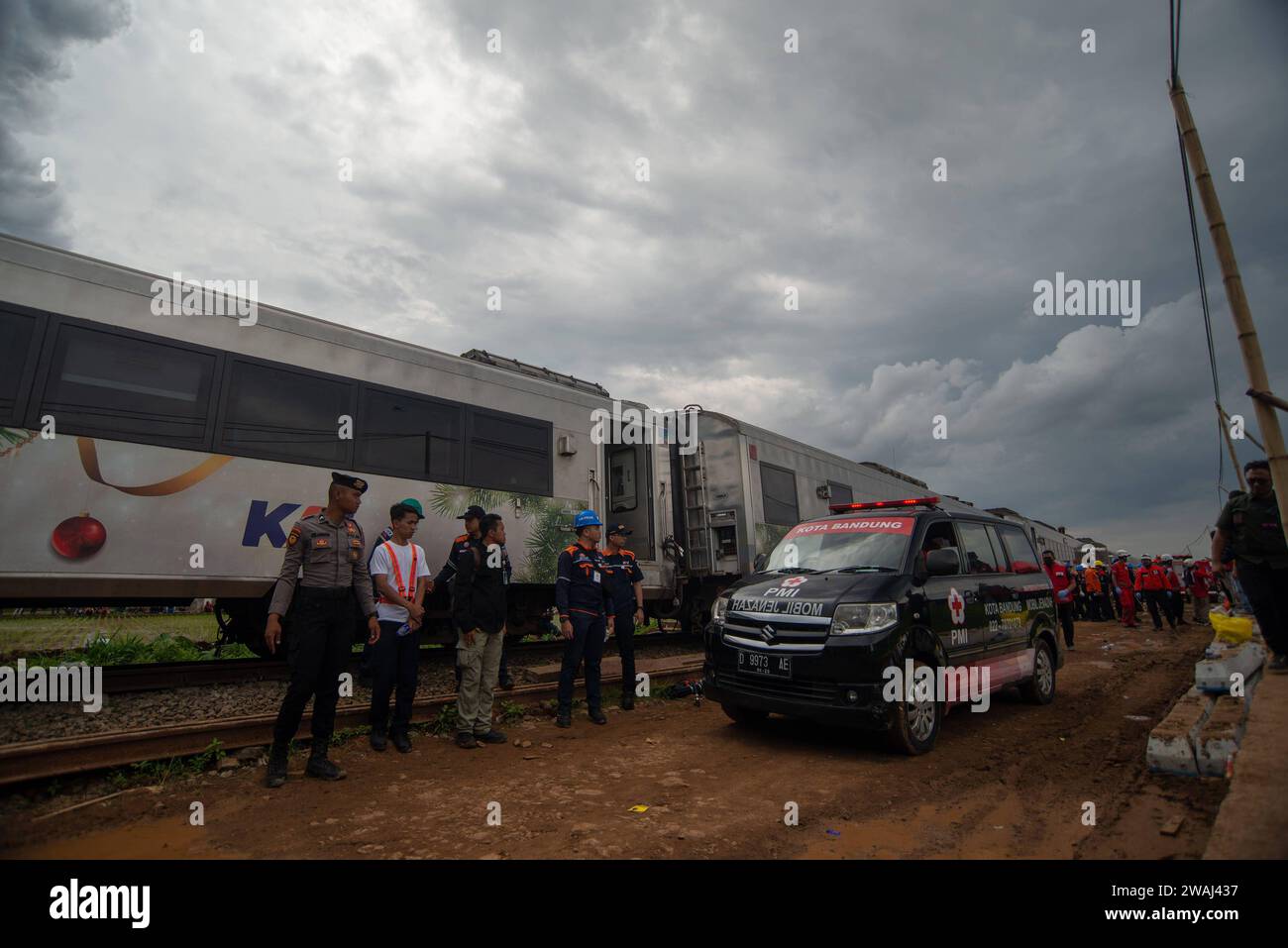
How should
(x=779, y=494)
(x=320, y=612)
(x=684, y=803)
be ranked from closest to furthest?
(x=684, y=803) < (x=320, y=612) < (x=779, y=494)

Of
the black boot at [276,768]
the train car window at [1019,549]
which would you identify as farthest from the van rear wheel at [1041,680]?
the black boot at [276,768]

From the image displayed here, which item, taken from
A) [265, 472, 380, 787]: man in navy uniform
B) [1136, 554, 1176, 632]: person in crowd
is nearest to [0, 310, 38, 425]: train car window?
[265, 472, 380, 787]: man in navy uniform

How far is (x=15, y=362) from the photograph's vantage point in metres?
4.97

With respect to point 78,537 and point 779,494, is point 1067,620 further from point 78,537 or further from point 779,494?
point 78,537

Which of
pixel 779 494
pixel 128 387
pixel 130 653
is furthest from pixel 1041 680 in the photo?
pixel 130 653

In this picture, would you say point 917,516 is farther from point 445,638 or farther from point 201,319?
point 201,319

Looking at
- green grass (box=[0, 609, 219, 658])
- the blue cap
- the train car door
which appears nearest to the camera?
the blue cap

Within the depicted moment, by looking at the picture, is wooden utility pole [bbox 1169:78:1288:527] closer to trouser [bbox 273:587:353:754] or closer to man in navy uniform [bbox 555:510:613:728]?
man in navy uniform [bbox 555:510:613:728]

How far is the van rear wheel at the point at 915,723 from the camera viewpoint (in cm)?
443

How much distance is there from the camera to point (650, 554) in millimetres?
10055

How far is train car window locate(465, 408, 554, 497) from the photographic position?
25.5 feet

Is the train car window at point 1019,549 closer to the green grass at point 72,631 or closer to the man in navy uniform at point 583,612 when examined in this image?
the man in navy uniform at point 583,612

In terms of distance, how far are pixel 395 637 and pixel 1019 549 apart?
6.21m
